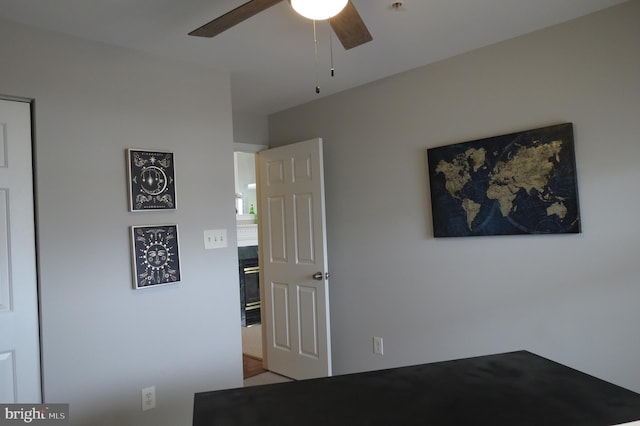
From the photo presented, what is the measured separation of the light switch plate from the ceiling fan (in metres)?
1.25

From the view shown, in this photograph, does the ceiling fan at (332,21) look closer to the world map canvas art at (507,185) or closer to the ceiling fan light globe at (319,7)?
the ceiling fan light globe at (319,7)

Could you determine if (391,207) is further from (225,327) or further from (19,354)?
(19,354)

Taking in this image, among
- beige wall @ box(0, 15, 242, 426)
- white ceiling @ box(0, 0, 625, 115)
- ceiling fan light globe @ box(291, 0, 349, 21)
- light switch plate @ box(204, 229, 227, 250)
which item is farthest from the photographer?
light switch plate @ box(204, 229, 227, 250)

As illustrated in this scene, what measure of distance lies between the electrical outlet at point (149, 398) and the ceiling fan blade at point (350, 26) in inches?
82.6

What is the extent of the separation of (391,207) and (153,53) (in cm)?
186

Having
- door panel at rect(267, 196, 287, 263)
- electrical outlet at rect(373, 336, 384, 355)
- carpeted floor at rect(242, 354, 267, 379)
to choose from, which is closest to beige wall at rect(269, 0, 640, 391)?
electrical outlet at rect(373, 336, 384, 355)

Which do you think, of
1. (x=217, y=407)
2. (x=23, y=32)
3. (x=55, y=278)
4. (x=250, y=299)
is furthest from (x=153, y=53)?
(x=250, y=299)

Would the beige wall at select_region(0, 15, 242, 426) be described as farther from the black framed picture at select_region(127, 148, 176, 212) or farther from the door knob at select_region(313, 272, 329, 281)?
the door knob at select_region(313, 272, 329, 281)

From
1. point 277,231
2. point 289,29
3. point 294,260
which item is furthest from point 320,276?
point 289,29

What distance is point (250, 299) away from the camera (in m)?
5.45

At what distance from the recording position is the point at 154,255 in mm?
2240

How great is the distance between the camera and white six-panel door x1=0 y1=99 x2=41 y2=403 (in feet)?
6.03

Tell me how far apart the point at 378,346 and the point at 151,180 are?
1.99 metres

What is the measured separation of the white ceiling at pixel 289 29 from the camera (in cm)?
183
